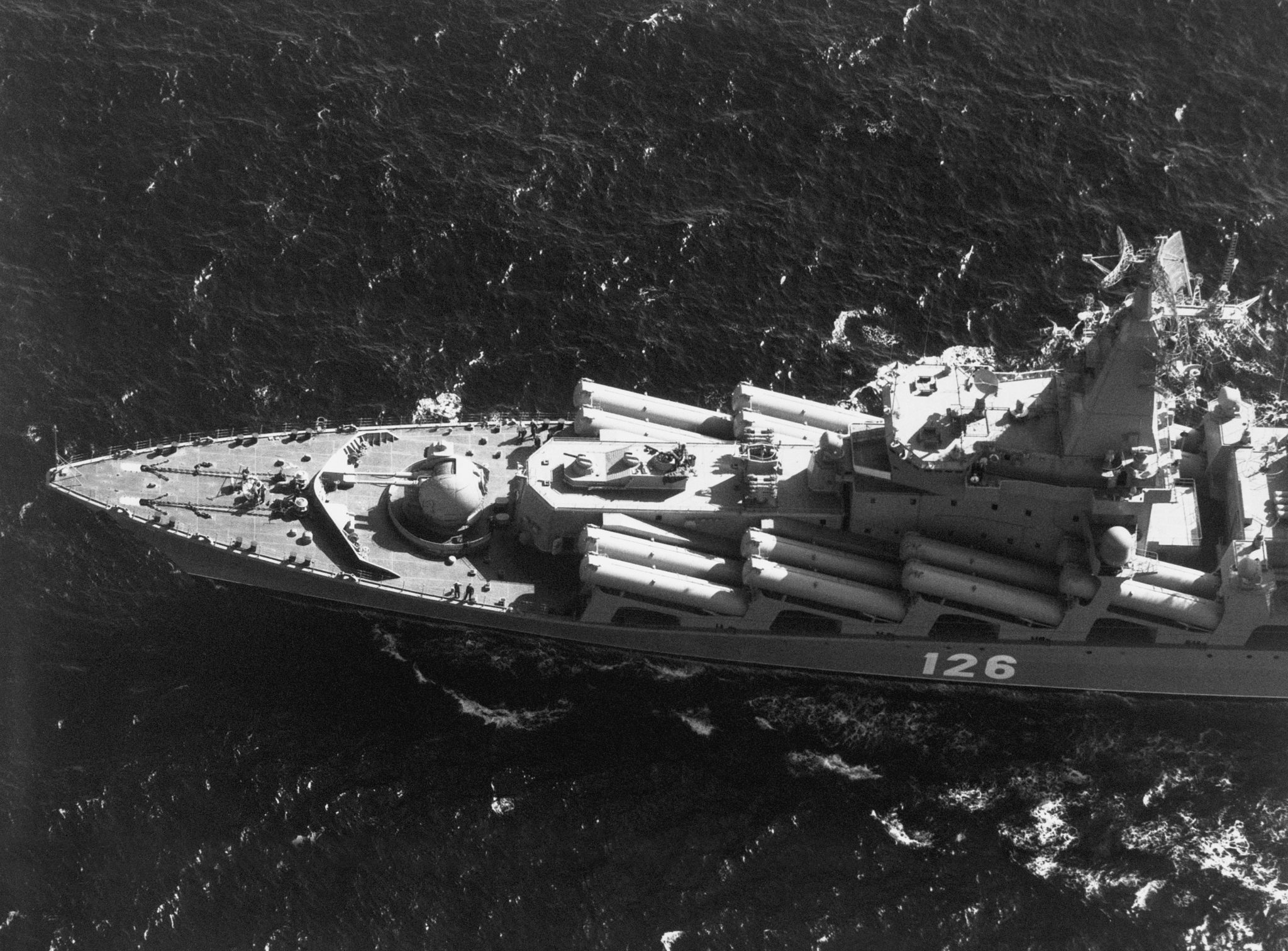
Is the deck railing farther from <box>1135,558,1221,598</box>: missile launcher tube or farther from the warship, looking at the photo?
<box>1135,558,1221,598</box>: missile launcher tube

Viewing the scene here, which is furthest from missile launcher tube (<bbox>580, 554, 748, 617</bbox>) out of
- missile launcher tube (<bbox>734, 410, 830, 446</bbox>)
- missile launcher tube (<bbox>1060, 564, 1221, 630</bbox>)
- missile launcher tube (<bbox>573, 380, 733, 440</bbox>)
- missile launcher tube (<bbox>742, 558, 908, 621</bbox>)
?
missile launcher tube (<bbox>1060, 564, 1221, 630</bbox>)

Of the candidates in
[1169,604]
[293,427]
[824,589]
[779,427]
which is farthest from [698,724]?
[293,427]

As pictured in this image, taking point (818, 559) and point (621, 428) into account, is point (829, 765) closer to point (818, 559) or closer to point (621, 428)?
point (818, 559)

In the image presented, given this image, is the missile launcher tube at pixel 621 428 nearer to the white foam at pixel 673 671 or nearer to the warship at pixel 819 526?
the warship at pixel 819 526

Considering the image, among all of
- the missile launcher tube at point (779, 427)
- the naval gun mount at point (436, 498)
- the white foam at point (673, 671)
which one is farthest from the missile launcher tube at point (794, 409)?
the naval gun mount at point (436, 498)

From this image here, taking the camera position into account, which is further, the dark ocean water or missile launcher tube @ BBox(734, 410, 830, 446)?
missile launcher tube @ BBox(734, 410, 830, 446)
